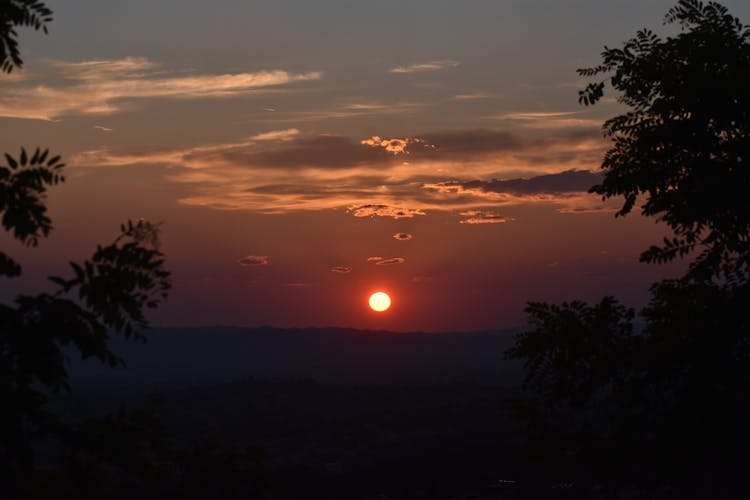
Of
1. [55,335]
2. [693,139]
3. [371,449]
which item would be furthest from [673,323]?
[371,449]

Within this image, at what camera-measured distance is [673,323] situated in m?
14.4

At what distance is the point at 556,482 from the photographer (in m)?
14.7

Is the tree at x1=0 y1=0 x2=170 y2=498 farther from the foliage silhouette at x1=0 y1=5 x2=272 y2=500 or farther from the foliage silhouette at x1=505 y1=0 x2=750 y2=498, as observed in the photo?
the foliage silhouette at x1=505 y1=0 x2=750 y2=498

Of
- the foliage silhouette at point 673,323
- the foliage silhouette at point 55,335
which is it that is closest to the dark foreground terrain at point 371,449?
the foliage silhouette at point 673,323

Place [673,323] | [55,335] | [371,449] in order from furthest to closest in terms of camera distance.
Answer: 1. [371,449]
2. [673,323]
3. [55,335]

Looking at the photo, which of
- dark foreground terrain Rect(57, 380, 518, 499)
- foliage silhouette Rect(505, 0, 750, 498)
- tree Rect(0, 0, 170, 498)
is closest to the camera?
tree Rect(0, 0, 170, 498)

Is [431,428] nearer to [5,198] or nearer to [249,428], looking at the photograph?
[249,428]

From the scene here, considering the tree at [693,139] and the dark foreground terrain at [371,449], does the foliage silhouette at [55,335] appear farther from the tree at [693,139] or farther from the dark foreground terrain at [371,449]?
the dark foreground terrain at [371,449]

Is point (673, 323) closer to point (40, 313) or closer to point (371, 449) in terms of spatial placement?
point (40, 313)

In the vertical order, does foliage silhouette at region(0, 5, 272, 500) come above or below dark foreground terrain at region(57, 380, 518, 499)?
above

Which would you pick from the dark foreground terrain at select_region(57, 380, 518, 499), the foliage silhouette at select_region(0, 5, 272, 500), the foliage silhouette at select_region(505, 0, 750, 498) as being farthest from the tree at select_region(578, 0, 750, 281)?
the dark foreground terrain at select_region(57, 380, 518, 499)

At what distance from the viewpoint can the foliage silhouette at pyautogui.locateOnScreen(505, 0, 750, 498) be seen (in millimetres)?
13945

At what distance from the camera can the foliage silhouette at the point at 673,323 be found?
13.9 meters

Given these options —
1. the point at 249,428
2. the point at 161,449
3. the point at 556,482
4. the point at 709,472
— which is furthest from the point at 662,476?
the point at 249,428
